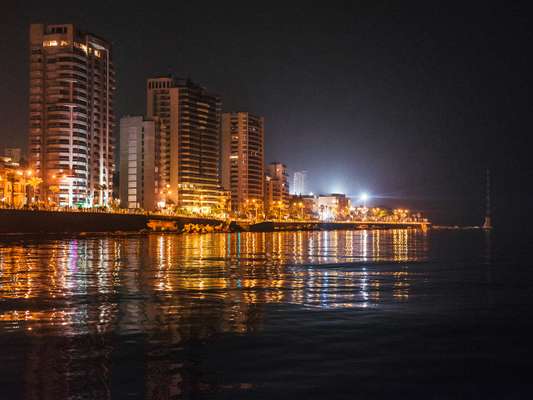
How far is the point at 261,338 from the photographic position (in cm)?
2173

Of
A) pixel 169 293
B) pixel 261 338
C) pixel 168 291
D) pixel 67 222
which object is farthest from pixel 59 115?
pixel 261 338

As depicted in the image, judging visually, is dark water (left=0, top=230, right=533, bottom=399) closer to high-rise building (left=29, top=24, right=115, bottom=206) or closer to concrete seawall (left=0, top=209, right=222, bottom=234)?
concrete seawall (left=0, top=209, right=222, bottom=234)

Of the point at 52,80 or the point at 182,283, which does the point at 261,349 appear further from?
the point at 52,80

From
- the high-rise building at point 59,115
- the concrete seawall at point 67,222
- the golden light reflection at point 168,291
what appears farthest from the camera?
the high-rise building at point 59,115

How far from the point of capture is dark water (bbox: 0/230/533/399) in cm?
1612

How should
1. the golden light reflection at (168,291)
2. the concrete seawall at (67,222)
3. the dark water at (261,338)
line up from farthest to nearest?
the concrete seawall at (67,222)
the golden light reflection at (168,291)
the dark water at (261,338)

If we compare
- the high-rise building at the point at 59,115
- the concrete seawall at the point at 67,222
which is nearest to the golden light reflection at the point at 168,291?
the concrete seawall at the point at 67,222

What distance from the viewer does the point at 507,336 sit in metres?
23.0

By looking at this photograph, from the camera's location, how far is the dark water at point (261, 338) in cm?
1612

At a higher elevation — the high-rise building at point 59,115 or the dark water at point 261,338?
the high-rise building at point 59,115

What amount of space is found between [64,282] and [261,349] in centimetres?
2135

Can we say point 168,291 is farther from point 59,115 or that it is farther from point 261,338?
point 59,115

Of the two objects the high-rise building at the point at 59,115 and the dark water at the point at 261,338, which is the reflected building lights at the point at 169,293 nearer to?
the dark water at the point at 261,338

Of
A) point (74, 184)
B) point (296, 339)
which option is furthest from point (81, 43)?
point (296, 339)
